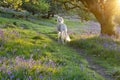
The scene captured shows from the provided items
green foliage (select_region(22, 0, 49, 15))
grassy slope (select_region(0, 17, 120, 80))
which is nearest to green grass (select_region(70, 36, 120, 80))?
grassy slope (select_region(0, 17, 120, 80))

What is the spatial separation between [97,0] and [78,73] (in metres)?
18.4

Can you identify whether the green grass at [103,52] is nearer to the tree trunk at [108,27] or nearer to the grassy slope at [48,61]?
the grassy slope at [48,61]

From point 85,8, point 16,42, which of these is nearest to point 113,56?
point 16,42

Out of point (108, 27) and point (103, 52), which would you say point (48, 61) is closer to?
point (103, 52)

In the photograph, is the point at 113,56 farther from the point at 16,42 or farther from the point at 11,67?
the point at 11,67

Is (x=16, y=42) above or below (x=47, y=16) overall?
above

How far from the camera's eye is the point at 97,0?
28.3 m

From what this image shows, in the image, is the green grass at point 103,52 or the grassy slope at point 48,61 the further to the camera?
the green grass at point 103,52

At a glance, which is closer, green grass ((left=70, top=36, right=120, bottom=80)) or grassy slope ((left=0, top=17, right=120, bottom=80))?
grassy slope ((left=0, top=17, right=120, bottom=80))

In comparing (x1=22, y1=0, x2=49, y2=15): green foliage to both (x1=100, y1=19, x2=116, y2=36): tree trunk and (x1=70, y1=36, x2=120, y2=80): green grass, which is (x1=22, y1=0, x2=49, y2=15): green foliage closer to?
(x1=100, y1=19, x2=116, y2=36): tree trunk

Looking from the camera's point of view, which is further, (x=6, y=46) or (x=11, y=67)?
(x=6, y=46)

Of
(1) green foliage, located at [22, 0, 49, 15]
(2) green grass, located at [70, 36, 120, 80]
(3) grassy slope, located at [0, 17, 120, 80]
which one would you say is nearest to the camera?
(3) grassy slope, located at [0, 17, 120, 80]

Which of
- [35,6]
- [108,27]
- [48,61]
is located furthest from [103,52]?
[35,6]

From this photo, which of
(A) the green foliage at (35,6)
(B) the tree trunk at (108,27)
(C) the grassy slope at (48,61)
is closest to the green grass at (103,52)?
(C) the grassy slope at (48,61)
